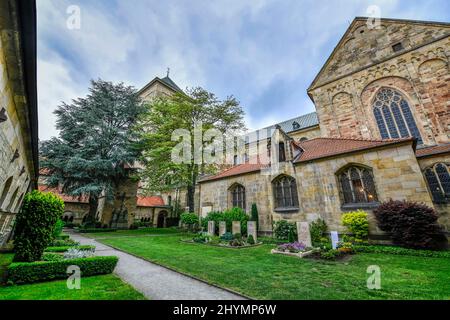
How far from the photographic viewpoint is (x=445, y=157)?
10961mm

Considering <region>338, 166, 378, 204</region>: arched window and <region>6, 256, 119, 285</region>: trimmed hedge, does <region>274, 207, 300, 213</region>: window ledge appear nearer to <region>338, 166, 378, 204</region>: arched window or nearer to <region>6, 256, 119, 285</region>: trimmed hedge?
<region>338, 166, 378, 204</region>: arched window

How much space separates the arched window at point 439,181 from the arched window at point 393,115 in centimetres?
420

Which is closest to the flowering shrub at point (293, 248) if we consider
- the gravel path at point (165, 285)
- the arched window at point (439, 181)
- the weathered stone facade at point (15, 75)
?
the gravel path at point (165, 285)

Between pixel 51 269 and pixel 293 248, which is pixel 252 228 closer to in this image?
pixel 293 248

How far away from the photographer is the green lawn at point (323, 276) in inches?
162

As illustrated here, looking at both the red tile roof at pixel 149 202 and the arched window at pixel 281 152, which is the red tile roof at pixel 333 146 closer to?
the arched window at pixel 281 152

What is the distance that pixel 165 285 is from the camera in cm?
464

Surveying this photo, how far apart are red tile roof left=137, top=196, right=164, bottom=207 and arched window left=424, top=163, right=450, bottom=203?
3228 cm

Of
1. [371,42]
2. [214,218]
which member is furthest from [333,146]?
[371,42]

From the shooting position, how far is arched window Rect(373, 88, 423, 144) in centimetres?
1473

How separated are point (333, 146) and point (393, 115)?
7.19 metres
